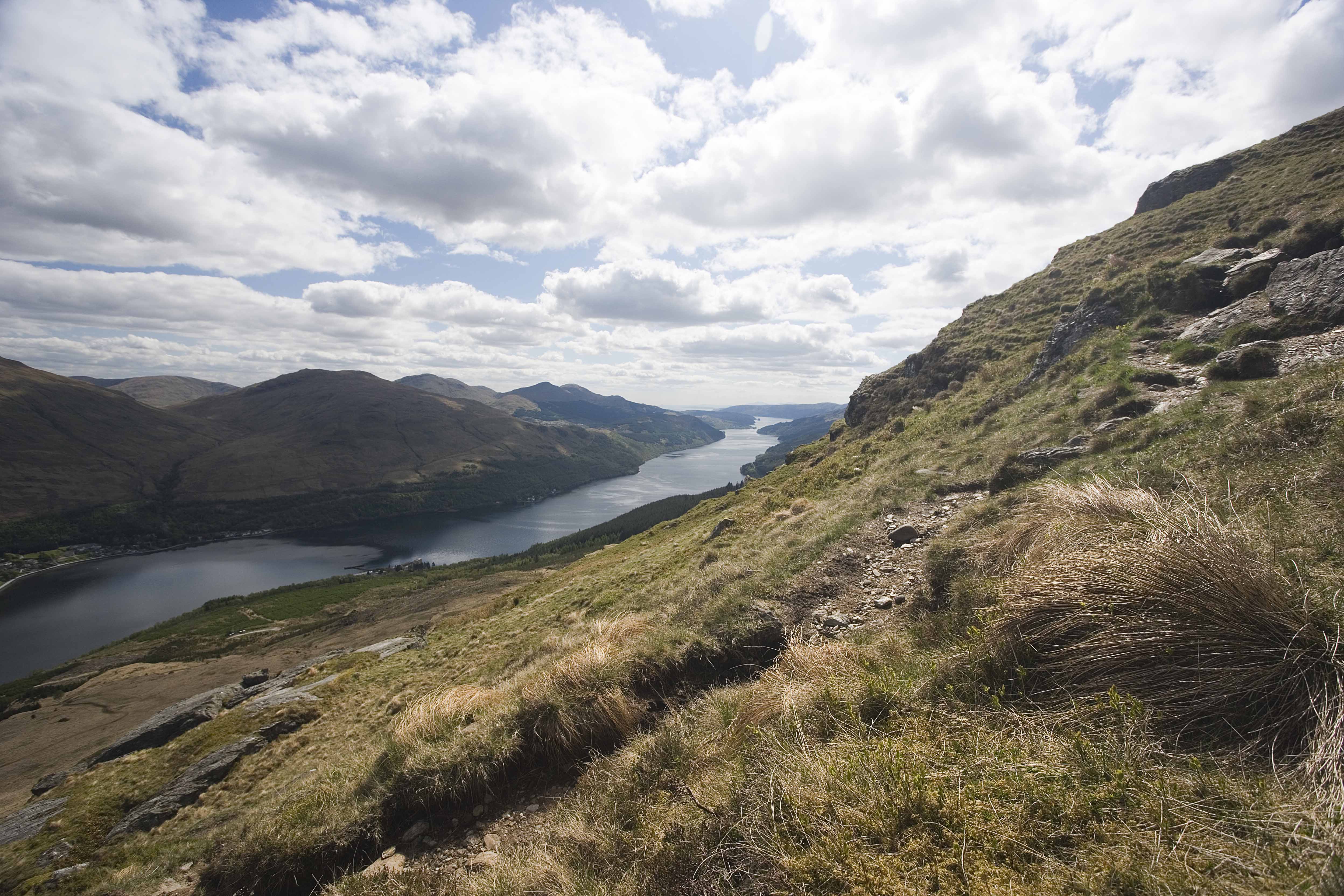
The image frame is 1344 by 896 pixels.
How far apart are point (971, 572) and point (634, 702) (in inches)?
205

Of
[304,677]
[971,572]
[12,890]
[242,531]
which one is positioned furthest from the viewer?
[242,531]

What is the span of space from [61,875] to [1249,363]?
97.7ft

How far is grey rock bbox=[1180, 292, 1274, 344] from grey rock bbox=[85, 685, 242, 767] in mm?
41434

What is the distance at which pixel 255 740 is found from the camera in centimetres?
1446

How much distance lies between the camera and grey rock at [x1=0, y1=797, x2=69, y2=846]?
44.8ft

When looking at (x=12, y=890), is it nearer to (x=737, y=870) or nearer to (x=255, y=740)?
(x=255, y=740)

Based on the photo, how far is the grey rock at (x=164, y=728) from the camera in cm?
2094

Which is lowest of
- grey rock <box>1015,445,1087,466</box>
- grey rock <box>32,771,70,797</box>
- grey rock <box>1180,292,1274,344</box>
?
grey rock <box>32,771,70,797</box>

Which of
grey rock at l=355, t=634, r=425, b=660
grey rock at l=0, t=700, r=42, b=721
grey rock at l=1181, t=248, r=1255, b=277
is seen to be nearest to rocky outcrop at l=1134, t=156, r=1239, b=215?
grey rock at l=1181, t=248, r=1255, b=277

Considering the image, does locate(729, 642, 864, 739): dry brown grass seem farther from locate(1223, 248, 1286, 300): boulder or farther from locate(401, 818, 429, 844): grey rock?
locate(1223, 248, 1286, 300): boulder

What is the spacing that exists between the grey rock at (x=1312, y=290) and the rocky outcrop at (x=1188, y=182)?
35.0 meters

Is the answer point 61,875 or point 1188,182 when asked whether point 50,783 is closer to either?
point 61,875

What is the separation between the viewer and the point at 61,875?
10.2m

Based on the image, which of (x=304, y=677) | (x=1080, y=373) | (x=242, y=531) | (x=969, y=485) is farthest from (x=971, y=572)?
(x=242, y=531)
